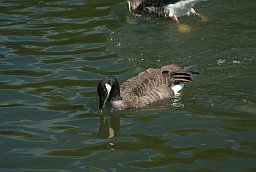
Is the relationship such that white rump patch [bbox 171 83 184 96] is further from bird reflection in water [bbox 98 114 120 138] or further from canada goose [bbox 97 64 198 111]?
bird reflection in water [bbox 98 114 120 138]

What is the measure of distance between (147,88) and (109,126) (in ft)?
4.97

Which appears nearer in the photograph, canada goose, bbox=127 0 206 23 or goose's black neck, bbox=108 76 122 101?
goose's black neck, bbox=108 76 122 101

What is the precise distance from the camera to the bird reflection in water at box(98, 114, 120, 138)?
9679mm

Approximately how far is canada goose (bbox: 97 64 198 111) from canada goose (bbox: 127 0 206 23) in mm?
4552

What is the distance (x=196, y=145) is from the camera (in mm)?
8859

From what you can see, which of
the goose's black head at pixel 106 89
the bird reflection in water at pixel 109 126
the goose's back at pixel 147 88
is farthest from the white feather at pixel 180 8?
the bird reflection in water at pixel 109 126

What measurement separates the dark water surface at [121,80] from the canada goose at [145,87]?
0.23m

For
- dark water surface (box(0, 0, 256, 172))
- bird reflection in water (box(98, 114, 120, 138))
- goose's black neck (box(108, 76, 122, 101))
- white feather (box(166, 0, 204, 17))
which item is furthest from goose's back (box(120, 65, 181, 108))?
white feather (box(166, 0, 204, 17))

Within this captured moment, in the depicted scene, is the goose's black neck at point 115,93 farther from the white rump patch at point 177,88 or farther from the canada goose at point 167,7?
the canada goose at point 167,7

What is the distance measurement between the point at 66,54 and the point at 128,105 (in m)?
3.34

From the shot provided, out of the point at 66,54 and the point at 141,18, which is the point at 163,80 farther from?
the point at 141,18

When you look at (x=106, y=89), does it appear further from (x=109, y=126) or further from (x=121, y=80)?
(x=121, y=80)

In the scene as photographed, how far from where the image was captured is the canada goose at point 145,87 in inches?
412

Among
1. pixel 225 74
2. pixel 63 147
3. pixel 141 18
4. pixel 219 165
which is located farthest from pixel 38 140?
pixel 141 18
